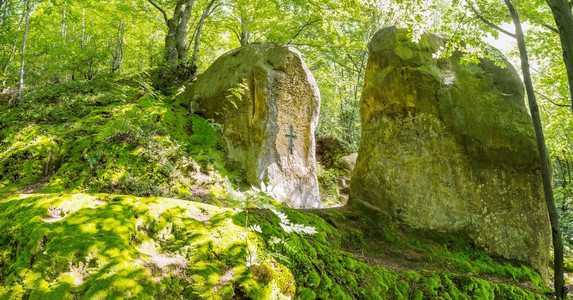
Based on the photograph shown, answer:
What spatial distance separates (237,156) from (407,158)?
4.06m

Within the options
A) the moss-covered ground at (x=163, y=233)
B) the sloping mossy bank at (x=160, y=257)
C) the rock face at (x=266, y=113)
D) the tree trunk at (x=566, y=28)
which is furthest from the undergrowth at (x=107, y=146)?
the tree trunk at (x=566, y=28)

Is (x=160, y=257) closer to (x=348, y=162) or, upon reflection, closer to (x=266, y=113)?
(x=266, y=113)

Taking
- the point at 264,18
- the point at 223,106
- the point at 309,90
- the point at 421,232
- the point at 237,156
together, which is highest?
Answer: the point at 264,18

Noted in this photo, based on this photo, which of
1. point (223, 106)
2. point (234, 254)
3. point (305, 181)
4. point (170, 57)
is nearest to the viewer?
point (234, 254)

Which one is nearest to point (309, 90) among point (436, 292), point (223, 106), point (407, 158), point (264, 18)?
point (223, 106)

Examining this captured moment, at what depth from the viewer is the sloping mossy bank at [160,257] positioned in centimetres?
166

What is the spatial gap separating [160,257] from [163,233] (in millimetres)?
307

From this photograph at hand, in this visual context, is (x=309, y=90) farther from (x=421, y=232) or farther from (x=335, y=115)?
(x=335, y=115)

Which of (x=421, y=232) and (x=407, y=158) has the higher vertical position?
Result: (x=407, y=158)

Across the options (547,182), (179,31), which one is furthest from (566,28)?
(179,31)

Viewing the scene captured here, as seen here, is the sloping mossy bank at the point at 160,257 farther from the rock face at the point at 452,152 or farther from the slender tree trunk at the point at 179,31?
the slender tree trunk at the point at 179,31

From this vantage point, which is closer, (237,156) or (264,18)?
(237,156)

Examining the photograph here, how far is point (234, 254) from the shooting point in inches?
87.1

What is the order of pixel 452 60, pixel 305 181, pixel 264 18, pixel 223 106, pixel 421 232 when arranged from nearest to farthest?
1. pixel 421 232
2. pixel 452 60
3. pixel 223 106
4. pixel 305 181
5. pixel 264 18
